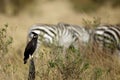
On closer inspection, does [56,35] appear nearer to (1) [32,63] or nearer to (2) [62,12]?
(1) [32,63]

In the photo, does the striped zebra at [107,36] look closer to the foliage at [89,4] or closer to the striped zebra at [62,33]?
the striped zebra at [62,33]

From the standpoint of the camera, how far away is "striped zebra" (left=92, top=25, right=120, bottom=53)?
10.7 m

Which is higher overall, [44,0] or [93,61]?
[44,0]

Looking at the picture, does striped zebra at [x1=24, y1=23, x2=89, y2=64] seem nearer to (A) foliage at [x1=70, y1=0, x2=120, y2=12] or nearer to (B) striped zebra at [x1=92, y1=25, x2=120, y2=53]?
(B) striped zebra at [x1=92, y1=25, x2=120, y2=53]

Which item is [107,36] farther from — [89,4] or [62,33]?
[89,4]

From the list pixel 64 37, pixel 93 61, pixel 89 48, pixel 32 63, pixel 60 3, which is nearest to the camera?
pixel 32 63

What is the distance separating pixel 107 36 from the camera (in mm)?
11562

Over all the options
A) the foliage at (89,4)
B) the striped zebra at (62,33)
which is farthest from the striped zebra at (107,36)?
the foliage at (89,4)

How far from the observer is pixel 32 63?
738cm

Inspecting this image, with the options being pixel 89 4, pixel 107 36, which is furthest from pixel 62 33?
Result: pixel 89 4

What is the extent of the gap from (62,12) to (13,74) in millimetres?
17462

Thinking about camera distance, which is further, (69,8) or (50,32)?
(69,8)

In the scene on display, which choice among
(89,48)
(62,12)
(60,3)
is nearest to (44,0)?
(60,3)

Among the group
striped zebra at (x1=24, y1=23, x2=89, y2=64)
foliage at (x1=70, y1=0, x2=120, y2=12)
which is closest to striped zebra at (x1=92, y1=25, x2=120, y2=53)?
striped zebra at (x1=24, y1=23, x2=89, y2=64)
